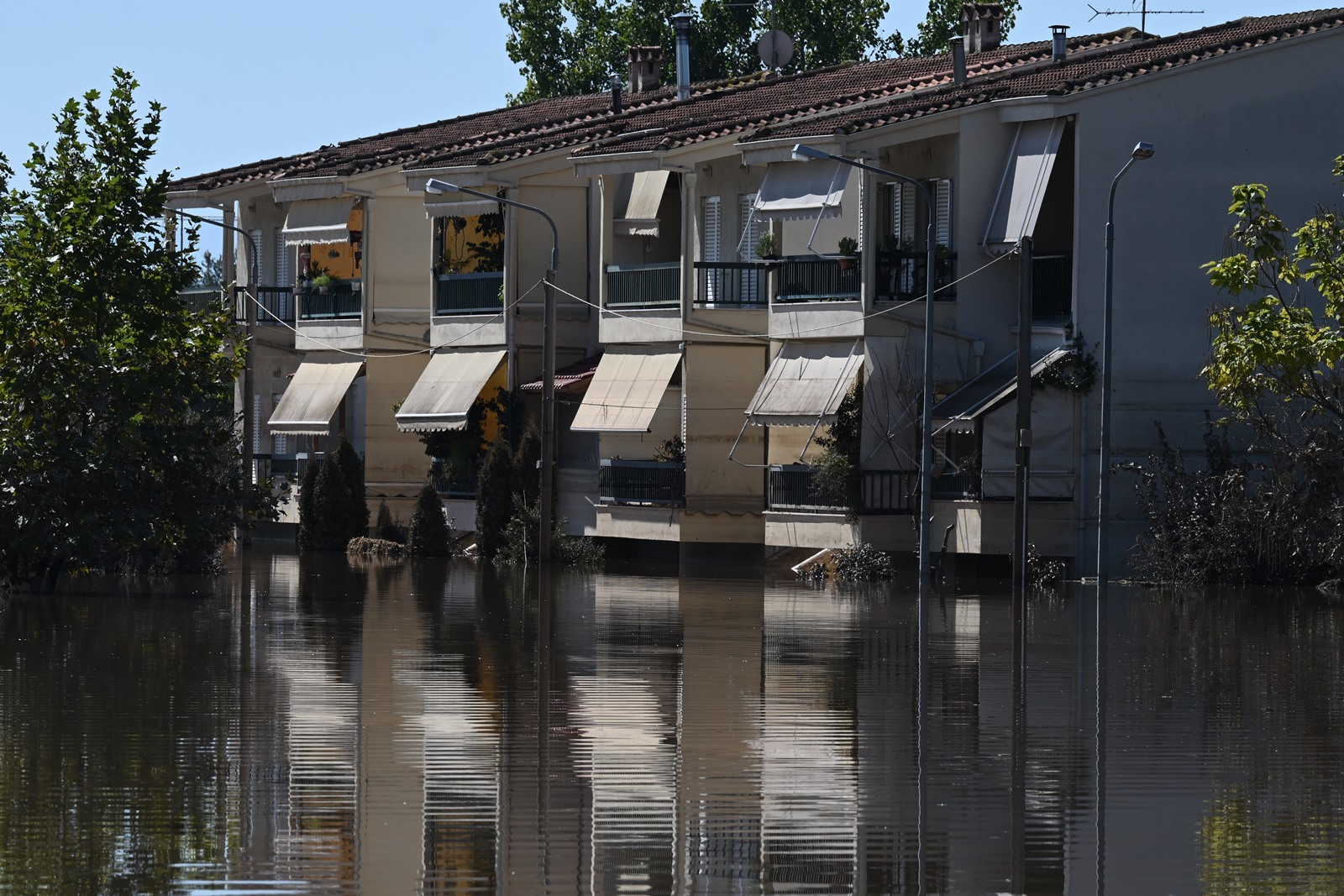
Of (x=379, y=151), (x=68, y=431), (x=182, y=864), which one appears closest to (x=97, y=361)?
(x=68, y=431)

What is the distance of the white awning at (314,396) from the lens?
2036 inches

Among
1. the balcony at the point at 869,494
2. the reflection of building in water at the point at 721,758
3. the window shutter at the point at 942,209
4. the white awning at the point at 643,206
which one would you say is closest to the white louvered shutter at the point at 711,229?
the white awning at the point at 643,206

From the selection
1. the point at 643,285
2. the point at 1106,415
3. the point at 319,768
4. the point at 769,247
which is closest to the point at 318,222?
the point at 643,285

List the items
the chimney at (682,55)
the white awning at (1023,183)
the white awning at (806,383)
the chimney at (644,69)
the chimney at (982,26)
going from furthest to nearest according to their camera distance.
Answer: the chimney at (644,69), the chimney at (682,55), the chimney at (982,26), the white awning at (806,383), the white awning at (1023,183)

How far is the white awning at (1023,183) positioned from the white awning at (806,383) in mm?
3184

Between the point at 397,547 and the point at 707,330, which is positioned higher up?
the point at 707,330

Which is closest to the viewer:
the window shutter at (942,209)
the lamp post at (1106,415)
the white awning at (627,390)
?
the lamp post at (1106,415)

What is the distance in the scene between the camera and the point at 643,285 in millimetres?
44938

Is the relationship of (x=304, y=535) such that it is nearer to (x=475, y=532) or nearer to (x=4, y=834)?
(x=475, y=532)

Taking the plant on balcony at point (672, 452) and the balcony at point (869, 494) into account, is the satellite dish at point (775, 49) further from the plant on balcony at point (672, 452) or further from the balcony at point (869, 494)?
the balcony at point (869, 494)

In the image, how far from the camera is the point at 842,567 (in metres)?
38.5

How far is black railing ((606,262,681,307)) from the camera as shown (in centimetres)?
4412

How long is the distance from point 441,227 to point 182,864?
131 ft

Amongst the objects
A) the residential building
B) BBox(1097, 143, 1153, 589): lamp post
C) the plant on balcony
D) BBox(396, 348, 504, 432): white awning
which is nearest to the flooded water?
BBox(1097, 143, 1153, 589): lamp post
